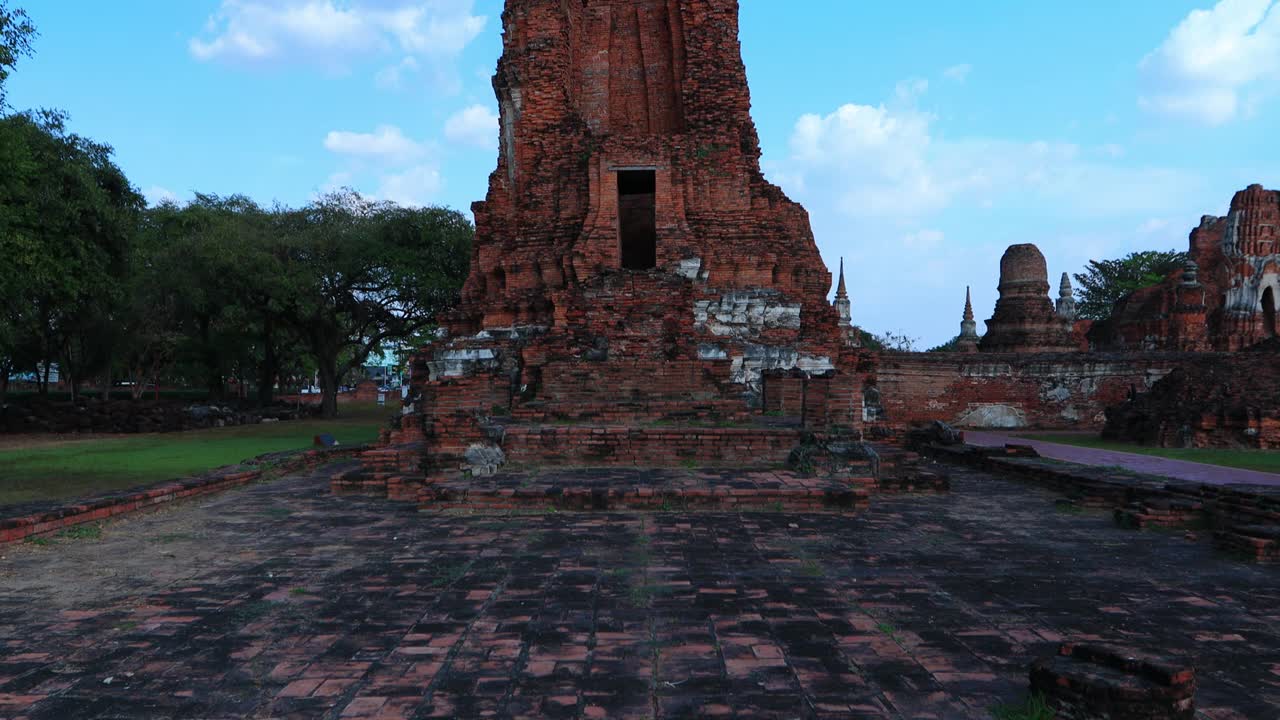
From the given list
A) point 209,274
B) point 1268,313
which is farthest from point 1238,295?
point 209,274

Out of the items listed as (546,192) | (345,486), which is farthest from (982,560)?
(546,192)

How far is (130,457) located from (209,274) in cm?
969

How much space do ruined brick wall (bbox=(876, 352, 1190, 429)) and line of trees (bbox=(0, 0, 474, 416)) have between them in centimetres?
1310

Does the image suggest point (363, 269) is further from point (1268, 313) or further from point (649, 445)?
point (1268, 313)

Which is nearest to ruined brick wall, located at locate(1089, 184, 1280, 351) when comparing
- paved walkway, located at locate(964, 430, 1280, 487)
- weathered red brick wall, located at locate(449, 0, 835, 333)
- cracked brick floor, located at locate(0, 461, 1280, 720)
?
paved walkway, located at locate(964, 430, 1280, 487)

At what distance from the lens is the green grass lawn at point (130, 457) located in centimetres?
823

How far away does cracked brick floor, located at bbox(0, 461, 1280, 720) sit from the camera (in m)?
2.73

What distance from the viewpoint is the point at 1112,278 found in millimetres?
40781

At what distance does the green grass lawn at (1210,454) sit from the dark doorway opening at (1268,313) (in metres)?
12.4

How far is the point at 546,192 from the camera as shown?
13977 millimetres

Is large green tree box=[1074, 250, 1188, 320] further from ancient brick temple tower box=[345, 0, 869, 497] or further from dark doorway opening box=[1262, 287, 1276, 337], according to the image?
ancient brick temple tower box=[345, 0, 869, 497]

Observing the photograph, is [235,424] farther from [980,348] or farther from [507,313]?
[980,348]

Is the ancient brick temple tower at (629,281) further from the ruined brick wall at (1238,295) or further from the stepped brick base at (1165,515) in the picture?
the ruined brick wall at (1238,295)

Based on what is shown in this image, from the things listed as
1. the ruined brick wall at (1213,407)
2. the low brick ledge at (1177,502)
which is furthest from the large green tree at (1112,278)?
the low brick ledge at (1177,502)
